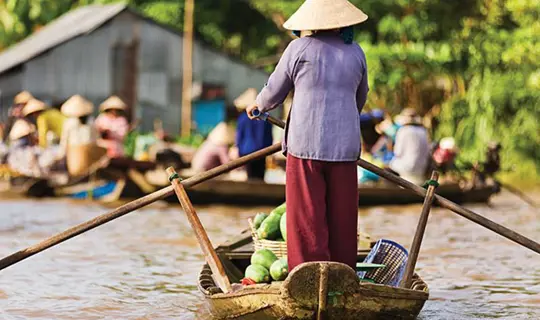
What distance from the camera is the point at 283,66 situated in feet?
20.8

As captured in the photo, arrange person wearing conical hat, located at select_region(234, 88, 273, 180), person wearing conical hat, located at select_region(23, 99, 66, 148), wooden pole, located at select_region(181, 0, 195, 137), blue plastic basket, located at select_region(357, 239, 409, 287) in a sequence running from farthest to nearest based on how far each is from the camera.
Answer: wooden pole, located at select_region(181, 0, 195, 137)
person wearing conical hat, located at select_region(23, 99, 66, 148)
person wearing conical hat, located at select_region(234, 88, 273, 180)
blue plastic basket, located at select_region(357, 239, 409, 287)

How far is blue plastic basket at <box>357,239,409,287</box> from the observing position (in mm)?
7355

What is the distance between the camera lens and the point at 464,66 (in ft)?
78.3

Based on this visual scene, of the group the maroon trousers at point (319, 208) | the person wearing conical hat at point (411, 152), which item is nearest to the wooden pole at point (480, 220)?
the maroon trousers at point (319, 208)

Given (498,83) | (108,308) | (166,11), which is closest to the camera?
(108,308)

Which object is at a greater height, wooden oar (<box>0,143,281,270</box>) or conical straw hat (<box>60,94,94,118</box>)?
wooden oar (<box>0,143,281,270</box>)

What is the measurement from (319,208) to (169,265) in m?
3.91

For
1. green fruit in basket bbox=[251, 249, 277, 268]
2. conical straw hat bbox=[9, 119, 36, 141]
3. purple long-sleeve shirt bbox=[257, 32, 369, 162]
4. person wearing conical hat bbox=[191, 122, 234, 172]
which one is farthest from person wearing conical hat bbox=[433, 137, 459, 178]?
purple long-sleeve shirt bbox=[257, 32, 369, 162]

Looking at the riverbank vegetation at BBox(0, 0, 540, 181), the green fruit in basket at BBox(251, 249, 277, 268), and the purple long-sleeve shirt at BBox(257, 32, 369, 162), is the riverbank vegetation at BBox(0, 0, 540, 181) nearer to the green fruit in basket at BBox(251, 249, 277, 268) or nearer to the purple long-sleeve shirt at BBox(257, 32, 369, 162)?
the green fruit in basket at BBox(251, 249, 277, 268)

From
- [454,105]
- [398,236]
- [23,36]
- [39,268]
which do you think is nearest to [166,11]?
[23,36]

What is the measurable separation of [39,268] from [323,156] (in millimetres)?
4099

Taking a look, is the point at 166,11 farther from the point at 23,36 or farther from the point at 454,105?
the point at 454,105

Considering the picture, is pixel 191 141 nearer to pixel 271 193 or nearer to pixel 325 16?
pixel 271 193

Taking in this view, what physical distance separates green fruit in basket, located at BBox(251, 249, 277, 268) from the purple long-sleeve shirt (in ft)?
2.52
